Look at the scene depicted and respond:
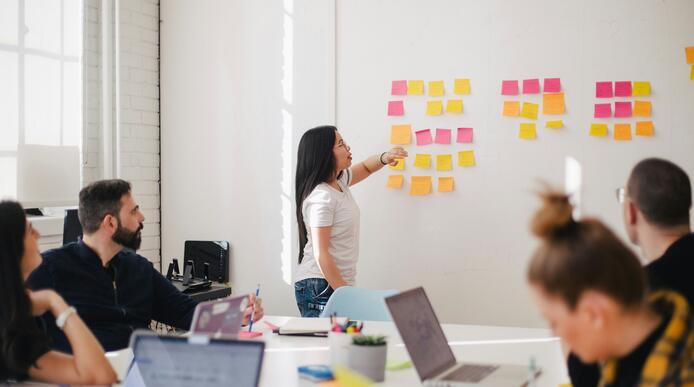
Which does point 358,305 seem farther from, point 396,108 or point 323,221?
point 396,108

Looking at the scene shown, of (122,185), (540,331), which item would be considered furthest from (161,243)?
(540,331)

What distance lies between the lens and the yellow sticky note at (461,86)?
407cm

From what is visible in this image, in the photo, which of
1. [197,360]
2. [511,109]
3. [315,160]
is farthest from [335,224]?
[197,360]

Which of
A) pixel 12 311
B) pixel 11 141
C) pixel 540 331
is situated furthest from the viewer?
pixel 11 141

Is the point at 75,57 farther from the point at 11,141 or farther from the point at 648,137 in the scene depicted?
the point at 648,137

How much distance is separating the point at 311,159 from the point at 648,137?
1.75 meters

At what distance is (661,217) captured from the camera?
6.86 ft

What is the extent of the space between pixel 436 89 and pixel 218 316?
2399mm

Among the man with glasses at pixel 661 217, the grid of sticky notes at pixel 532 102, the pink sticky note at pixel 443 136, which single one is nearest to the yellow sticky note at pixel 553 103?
the grid of sticky notes at pixel 532 102

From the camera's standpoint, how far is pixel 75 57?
14.3 feet

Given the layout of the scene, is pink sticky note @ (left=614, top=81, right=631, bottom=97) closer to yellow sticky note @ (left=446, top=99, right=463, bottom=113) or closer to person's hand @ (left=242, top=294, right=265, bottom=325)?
yellow sticky note @ (left=446, top=99, right=463, bottom=113)

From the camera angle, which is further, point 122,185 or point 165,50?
point 165,50

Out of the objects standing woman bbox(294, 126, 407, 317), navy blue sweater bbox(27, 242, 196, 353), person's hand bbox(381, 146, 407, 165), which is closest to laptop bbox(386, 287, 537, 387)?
navy blue sweater bbox(27, 242, 196, 353)

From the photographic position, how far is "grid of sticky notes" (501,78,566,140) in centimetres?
392
